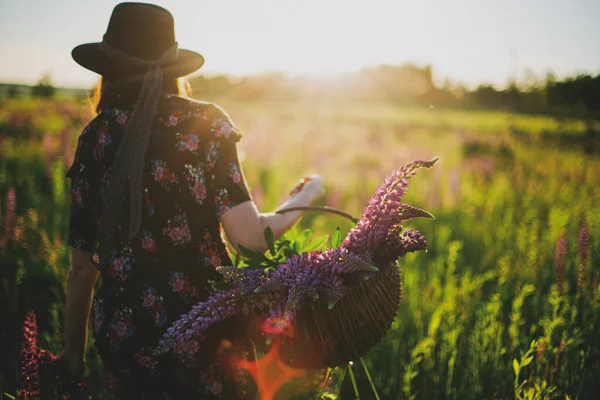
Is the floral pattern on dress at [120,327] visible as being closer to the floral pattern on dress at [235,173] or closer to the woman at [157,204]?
the woman at [157,204]

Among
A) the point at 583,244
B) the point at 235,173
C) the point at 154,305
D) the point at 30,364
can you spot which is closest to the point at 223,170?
the point at 235,173

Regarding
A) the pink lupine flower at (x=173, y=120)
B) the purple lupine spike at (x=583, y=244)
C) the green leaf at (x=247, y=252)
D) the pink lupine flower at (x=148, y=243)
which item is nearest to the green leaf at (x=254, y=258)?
the green leaf at (x=247, y=252)

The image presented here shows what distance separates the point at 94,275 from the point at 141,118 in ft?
2.66

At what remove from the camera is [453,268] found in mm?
3461

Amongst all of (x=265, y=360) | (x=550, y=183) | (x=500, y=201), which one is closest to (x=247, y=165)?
(x=500, y=201)

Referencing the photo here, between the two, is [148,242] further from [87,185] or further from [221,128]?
[221,128]

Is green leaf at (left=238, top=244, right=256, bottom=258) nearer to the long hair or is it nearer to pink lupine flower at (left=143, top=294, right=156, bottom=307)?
pink lupine flower at (left=143, top=294, right=156, bottom=307)

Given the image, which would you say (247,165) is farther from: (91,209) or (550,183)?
(91,209)

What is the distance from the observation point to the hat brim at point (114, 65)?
1.67m

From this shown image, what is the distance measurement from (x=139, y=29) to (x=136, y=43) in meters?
0.05

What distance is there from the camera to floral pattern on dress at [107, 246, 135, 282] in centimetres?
165

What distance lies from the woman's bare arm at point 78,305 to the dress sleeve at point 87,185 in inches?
3.8

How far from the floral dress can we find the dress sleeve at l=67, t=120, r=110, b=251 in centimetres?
1

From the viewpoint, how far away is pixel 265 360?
1355 mm
